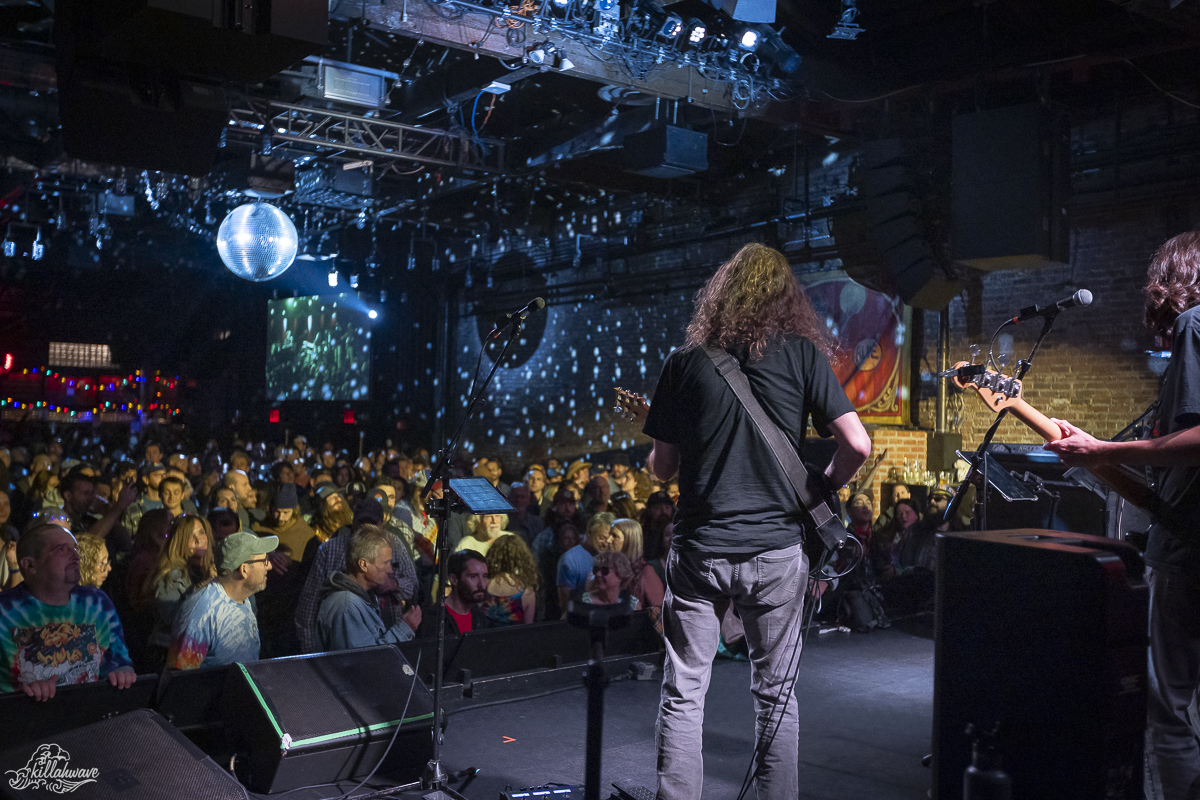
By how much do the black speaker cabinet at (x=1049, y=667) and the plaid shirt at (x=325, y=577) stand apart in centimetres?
285

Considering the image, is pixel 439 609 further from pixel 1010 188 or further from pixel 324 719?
pixel 1010 188

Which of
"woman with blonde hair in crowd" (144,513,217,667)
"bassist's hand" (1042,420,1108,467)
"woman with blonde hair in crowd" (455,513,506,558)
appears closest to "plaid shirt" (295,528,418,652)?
"woman with blonde hair in crowd" (144,513,217,667)

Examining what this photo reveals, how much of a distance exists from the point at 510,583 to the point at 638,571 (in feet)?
2.35

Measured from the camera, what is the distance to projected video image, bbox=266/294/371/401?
1633 centimetres

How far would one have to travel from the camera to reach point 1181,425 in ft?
6.98

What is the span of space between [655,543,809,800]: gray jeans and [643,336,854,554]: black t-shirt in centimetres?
6

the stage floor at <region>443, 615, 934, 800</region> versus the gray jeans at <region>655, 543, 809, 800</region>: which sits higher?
the gray jeans at <region>655, 543, 809, 800</region>

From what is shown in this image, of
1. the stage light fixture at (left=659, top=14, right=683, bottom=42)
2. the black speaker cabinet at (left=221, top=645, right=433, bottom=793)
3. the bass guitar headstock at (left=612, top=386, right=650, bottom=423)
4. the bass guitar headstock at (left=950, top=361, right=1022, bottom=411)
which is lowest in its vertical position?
the black speaker cabinet at (left=221, top=645, right=433, bottom=793)

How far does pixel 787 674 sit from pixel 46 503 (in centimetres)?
620

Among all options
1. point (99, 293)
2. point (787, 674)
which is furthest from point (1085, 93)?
point (99, 293)

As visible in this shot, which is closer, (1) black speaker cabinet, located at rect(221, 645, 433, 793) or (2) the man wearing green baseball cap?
(1) black speaker cabinet, located at rect(221, 645, 433, 793)

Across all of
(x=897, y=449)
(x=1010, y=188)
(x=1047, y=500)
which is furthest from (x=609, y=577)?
(x=897, y=449)

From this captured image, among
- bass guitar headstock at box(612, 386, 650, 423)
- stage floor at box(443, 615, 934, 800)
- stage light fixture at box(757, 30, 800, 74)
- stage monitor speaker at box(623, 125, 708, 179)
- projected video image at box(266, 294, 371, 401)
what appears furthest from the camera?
projected video image at box(266, 294, 371, 401)

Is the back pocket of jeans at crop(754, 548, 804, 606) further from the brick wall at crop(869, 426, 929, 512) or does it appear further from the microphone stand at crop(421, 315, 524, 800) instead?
the brick wall at crop(869, 426, 929, 512)
